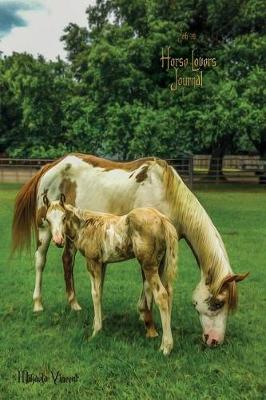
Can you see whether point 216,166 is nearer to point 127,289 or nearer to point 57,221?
point 127,289

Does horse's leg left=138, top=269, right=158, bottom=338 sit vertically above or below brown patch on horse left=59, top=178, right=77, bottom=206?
below

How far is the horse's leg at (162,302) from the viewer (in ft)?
15.7

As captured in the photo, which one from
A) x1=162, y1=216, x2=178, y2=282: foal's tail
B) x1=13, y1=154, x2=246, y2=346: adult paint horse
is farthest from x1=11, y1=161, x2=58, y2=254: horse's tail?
x1=162, y1=216, x2=178, y2=282: foal's tail

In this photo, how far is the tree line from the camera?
23.2 m

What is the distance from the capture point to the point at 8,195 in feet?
72.3

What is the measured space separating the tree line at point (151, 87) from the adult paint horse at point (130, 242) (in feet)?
58.4

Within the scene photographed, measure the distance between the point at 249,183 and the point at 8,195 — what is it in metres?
14.3

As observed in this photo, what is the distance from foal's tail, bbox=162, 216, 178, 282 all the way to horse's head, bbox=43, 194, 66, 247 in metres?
1.04

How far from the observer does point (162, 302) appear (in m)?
4.80

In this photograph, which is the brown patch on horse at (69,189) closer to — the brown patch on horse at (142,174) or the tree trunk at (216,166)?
the brown patch on horse at (142,174)

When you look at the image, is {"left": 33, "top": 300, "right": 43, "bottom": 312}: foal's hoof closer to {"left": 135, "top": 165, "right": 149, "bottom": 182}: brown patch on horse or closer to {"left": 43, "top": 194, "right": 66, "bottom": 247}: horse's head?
{"left": 43, "top": 194, "right": 66, "bottom": 247}: horse's head

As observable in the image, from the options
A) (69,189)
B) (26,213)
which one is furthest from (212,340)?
(26,213)

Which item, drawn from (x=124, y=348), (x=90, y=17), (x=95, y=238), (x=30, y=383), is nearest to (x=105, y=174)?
(x=95, y=238)

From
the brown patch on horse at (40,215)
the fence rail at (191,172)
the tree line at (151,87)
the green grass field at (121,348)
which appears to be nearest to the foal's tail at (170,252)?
the green grass field at (121,348)
